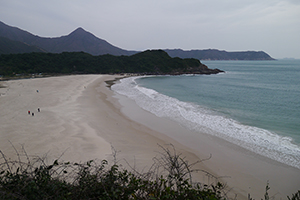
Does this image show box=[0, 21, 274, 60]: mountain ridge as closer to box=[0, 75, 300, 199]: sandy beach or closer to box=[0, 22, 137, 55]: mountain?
box=[0, 22, 137, 55]: mountain

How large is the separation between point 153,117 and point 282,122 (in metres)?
9.58

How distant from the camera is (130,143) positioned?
→ 32.2 ft

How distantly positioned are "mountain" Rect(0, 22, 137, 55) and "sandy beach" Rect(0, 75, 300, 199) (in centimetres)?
15123

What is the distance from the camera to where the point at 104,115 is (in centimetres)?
1498

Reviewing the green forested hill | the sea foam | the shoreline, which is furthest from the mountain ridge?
the shoreline

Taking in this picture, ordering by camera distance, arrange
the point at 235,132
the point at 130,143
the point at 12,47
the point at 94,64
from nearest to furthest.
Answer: the point at 130,143 < the point at 235,132 < the point at 94,64 < the point at 12,47

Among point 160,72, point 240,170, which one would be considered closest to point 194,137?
point 240,170

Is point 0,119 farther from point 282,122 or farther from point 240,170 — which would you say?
point 282,122

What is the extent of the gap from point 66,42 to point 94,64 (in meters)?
125

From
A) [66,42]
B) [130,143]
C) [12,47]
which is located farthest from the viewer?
[66,42]

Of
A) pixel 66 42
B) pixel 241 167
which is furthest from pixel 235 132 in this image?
pixel 66 42

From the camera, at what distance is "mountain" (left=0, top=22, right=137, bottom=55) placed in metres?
151

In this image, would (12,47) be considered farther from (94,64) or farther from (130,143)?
(130,143)

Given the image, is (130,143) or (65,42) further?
(65,42)
